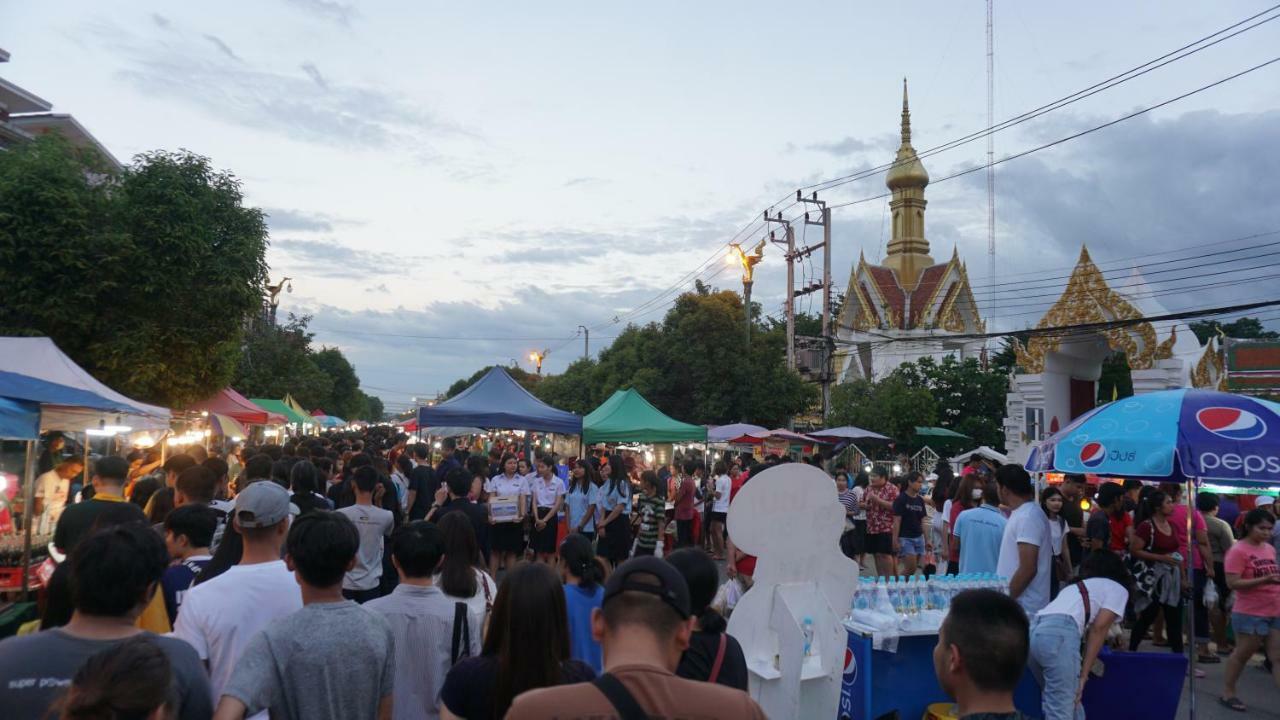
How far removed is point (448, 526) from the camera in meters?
3.91

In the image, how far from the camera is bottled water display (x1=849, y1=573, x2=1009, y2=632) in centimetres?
612

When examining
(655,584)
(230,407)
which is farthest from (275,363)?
(655,584)

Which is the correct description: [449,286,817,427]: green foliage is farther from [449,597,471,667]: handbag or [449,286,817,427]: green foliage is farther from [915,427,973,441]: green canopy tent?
[449,597,471,667]: handbag

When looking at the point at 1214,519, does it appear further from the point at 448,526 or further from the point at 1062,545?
the point at 448,526

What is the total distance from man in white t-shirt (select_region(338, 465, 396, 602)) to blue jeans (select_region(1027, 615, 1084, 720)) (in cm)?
449

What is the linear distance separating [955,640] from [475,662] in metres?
1.59

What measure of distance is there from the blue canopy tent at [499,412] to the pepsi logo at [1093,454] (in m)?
8.76

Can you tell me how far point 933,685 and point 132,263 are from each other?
49.7 feet

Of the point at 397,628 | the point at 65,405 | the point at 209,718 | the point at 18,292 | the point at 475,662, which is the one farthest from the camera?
the point at 18,292

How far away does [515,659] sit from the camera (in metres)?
2.86

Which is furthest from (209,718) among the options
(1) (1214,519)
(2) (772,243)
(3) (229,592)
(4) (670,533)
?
(2) (772,243)

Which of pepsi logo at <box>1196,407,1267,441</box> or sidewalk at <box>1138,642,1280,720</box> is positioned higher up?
pepsi logo at <box>1196,407,1267,441</box>

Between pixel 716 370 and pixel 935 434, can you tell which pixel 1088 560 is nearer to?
pixel 716 370

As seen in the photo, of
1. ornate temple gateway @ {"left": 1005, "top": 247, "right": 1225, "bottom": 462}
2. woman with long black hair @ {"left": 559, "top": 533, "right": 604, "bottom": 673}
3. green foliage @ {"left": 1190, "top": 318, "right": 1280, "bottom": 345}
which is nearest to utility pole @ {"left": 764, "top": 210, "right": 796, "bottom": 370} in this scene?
ornate temple gateway @ {"left": 1005, "top": 247, "right": 1225, "bottom": 462}
